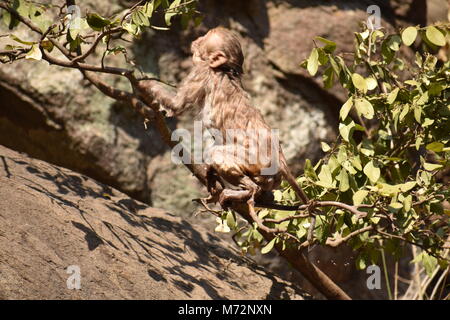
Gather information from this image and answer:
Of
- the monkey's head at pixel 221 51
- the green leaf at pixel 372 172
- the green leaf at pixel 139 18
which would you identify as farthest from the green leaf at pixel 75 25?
the green leaf at pixel 372 172

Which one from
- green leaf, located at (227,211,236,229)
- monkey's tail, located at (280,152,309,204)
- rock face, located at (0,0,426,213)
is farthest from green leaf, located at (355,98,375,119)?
rock face, located at (0,0,426,213)

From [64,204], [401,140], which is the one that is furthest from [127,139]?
[401,140]

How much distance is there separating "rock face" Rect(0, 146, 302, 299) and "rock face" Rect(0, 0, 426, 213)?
76 cm

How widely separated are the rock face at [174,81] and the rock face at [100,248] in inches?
29.8

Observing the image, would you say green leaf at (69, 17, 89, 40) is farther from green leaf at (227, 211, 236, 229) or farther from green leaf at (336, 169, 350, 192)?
green leaf at (336, 169, 350, 192)

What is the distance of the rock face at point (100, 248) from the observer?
4.26 m

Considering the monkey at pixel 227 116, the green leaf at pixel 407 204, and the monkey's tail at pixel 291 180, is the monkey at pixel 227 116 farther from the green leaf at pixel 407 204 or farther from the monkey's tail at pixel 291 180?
the green leaf at pixel 407 204

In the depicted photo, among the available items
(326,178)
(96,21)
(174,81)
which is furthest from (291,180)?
(174,81)

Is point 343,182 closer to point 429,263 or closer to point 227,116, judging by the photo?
point 227,116

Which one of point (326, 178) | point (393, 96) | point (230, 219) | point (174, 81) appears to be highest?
point (393, 96)

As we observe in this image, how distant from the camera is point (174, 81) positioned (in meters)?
7.27

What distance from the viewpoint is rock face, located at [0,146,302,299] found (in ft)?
14.0

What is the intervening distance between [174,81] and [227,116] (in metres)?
2.53
